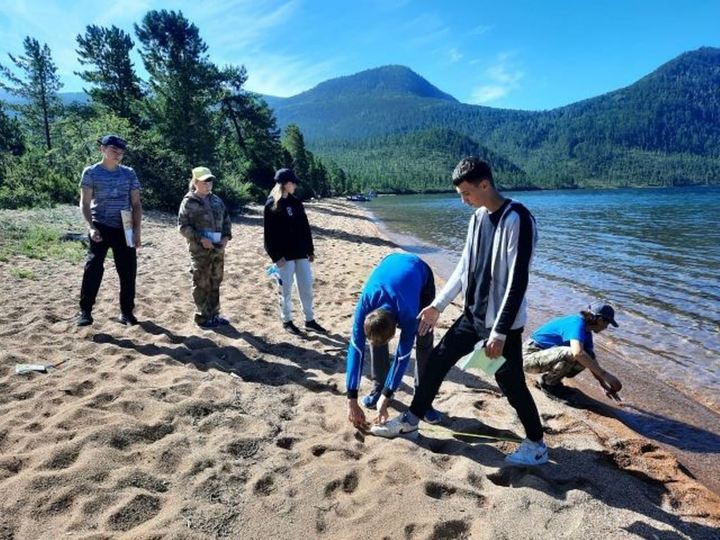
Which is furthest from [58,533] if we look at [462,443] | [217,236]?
[217,236]

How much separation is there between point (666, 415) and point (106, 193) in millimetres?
6613

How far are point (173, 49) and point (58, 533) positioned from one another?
29.6m

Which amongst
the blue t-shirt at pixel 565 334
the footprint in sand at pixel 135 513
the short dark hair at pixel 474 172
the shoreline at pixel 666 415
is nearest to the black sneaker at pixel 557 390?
the shoreline at pixel 666 415

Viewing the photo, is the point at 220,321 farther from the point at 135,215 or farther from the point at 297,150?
the point at 297,150

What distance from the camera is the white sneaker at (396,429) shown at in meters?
3.74

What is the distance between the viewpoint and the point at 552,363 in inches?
202

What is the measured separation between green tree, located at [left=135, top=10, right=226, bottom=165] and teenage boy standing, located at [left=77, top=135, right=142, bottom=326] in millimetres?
19520

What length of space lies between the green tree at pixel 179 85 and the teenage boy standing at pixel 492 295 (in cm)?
2297

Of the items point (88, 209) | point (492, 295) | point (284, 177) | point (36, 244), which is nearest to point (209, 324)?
point (88, 209)

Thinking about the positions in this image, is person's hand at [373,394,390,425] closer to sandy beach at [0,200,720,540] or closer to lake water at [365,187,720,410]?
sandy beach at [0,200,720,540]

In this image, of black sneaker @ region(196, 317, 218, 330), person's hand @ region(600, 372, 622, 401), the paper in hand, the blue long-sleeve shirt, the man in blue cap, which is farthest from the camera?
black sneaker @ region(196, 317, 218, 330)

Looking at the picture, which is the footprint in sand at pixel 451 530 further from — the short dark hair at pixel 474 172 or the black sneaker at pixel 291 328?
the black sneaker at pixel 291 328

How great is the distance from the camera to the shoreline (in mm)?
4281

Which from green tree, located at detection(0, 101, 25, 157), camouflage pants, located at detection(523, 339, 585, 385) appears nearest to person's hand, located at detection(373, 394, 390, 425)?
camouflage pants, located at detection(523, 339, 585, 385)
